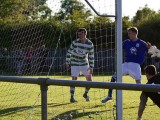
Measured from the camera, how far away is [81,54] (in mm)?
11633

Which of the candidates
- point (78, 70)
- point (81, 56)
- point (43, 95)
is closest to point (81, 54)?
point (81, 56)

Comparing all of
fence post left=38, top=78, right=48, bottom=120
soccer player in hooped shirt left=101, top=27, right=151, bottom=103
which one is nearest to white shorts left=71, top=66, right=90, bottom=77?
soccer player in hooped shirt left=101, top=27, right=151, bottom=103

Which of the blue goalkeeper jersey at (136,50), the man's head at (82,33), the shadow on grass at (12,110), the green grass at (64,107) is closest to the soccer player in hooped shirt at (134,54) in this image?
the blue goalkeeper jersey at (136,50)

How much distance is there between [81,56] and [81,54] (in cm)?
6

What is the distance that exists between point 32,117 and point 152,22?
2768 cm

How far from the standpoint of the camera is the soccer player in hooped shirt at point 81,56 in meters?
11.4

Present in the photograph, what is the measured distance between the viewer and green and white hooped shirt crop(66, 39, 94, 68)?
1142cm

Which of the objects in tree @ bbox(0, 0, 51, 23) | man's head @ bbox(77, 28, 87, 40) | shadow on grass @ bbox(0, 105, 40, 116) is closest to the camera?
shadow on grass @ bbox(0, 105, 40, 116)

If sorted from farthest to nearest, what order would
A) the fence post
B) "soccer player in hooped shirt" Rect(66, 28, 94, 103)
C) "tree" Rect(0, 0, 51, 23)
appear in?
"soccer player in hooped shirt" Rect(66, 28, 94, 103) → "tree" Rect(0, 0, 51, 23) → the fence post

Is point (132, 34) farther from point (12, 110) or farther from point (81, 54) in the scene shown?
point (12, 110)

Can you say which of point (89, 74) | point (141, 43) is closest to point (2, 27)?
point (89, 74)

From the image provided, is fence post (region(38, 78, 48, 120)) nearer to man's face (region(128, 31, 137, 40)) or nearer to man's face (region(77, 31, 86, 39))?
man's face (region(128, 31, 137, 40))

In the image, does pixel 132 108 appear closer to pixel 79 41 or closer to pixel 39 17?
pixel 79 41

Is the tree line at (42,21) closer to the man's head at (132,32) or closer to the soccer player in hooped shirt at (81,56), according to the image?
the soccer player in hooped shirt at (81,56)
